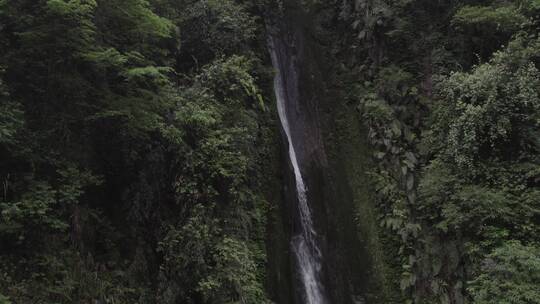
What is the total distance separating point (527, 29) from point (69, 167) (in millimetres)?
13079

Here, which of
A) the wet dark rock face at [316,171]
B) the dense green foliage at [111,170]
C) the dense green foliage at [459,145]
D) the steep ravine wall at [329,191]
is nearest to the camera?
the dense green foliage at [111,170]

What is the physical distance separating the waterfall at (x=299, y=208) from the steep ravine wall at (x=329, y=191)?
8.4 inches

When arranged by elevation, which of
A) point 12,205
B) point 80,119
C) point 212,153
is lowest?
point 12,205

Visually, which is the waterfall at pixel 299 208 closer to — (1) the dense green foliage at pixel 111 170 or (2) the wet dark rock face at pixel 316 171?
(2) the wet dark rock face at pixel 316 171

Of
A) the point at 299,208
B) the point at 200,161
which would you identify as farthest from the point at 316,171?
the point at 200,161

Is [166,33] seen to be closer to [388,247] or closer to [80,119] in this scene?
[80,119]

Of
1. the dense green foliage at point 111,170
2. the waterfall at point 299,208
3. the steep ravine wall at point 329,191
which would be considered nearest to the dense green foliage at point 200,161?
the dense green foliage at point 111,170

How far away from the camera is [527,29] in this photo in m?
12.0

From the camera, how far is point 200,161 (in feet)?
31.7

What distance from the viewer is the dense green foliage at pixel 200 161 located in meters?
7.88

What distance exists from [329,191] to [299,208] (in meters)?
1.54

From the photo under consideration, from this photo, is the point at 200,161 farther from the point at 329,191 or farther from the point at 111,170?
the point at 329,191

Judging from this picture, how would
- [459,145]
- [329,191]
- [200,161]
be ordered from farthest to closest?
[329,191] < [459,145] < [200,161]

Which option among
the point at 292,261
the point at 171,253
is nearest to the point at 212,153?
the point at 171,253
